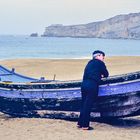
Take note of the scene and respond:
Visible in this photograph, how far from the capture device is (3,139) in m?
9.73

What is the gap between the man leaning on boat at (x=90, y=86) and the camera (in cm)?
1027

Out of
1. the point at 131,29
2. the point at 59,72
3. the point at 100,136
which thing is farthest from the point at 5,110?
the point at 131,29

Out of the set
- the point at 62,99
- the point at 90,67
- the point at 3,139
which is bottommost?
the point at 3,139

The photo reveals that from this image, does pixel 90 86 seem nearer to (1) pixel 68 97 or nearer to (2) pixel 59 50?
(1) pixel 68 97

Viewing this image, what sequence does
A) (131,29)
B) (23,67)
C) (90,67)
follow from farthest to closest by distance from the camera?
1. (131,29)
2. (23,67)
3. (90,67)

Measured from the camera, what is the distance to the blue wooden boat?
33.8 ft

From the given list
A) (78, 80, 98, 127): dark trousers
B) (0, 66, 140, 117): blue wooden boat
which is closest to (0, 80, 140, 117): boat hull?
(0, 66, 140, 117): blue wooden boat

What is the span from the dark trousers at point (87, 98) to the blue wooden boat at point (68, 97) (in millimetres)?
218

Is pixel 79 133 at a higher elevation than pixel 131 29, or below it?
below

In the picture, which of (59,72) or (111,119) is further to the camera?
(59,72)

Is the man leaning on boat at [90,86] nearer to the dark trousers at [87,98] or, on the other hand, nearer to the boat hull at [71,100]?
the dark trousers at [87,98]

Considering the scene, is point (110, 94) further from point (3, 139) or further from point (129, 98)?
point (3, 139)

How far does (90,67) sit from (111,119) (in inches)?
57.4

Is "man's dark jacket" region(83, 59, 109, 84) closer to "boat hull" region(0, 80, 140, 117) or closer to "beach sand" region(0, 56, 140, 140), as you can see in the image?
"boat hull" region(0, 80, 140, 117)
